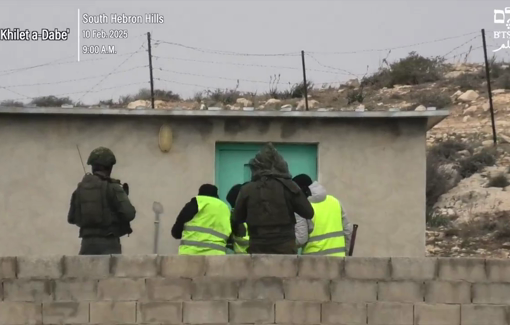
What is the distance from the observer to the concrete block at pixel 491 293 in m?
7.21

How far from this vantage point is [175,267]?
23.7 feet

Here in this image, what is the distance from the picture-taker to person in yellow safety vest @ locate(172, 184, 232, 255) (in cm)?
795

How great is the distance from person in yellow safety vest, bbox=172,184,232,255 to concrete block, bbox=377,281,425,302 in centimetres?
164

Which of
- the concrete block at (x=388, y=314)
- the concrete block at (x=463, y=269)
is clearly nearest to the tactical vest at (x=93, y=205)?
the concrete block at (x=388, y=314)

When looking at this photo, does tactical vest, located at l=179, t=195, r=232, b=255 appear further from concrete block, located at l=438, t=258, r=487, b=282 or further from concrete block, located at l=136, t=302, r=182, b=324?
concrete block, located at l=438, t=258, r=487, b=282

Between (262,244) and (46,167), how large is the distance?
4300mm

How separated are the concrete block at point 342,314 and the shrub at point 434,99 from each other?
20.9 metres

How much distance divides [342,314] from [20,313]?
8.75 feet

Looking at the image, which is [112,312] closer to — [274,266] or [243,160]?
[274,266]

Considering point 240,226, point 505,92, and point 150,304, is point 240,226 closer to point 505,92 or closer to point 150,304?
point 150,304

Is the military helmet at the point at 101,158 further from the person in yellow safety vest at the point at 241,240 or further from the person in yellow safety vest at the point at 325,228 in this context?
the person in yellow safety vest at the point at 325,228

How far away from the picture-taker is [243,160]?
424 inches

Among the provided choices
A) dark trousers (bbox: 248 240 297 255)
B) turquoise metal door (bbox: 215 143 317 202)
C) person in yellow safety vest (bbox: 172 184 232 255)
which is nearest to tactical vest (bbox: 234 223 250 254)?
person in yellow safety vest (bbox: 172 184 232 255)

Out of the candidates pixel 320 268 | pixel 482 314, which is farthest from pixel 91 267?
pixel 482 314
